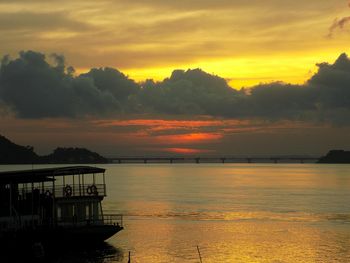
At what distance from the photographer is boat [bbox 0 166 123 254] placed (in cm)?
5694

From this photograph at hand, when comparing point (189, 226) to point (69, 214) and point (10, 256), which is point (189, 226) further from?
point (10, 256)

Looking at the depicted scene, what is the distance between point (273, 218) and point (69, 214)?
46.3 metres

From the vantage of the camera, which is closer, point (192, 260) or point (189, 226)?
point (192, 260)

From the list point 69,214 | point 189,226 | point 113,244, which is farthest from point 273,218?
point 69,214

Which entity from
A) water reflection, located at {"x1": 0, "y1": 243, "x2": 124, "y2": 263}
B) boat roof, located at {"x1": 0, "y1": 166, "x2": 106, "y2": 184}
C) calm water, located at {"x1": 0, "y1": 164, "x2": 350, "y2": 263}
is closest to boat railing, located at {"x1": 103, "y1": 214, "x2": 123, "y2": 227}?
calm water, located at {"x1": 0, "y1": 164, "x2": 350, "y2": 263}

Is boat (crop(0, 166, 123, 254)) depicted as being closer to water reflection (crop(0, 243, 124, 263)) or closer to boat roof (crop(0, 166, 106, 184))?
boat roof (crop(0, 166, 106, 184))

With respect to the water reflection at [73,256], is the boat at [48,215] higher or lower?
higher

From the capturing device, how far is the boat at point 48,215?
5694 centimetres

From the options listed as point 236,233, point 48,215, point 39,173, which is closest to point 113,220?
point 236,233

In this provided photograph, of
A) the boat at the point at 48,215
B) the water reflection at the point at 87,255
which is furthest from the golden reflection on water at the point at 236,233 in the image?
the boat at the point at 48,215

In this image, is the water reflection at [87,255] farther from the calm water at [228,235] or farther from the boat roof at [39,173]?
the boat roof at [39,173]

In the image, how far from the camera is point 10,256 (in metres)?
55.6

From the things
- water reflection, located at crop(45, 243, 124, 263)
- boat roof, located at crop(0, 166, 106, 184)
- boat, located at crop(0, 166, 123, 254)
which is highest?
boat roof, located at crop(0, 166, 106, 184)

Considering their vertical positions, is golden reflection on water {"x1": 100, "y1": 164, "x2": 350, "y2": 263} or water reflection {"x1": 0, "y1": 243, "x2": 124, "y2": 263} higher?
water reflection {"x1": 0, "y1": 243, "x2": 124, "y2": 263}
